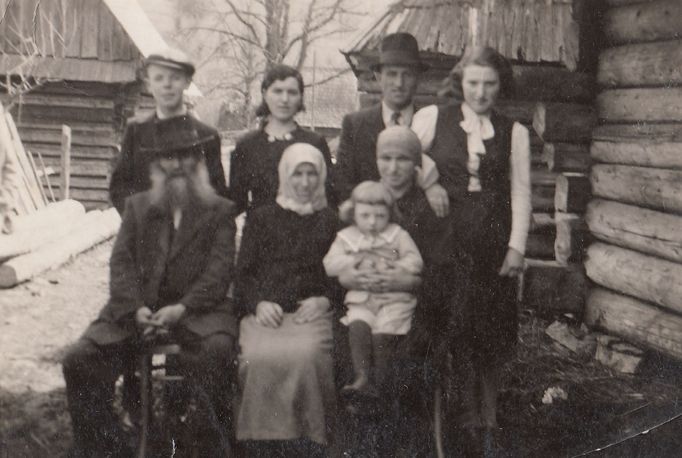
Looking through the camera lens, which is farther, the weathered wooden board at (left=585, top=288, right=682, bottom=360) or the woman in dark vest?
the weathered wooden board at (left=585, top=288, right=682, bottom=360)

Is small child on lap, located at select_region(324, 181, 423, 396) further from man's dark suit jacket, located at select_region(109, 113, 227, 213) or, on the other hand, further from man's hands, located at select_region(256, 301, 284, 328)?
man's dark suit jacket, located at select_region(109, 113, 227, 213)

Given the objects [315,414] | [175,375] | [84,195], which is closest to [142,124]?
[175,375]

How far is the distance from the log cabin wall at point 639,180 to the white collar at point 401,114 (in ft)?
4.76

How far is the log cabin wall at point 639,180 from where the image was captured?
3.78m

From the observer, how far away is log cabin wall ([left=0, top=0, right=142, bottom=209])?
338 centimetres

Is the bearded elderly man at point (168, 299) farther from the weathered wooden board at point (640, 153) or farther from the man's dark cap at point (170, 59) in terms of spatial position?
the weathered wooden board at point (640, 153)

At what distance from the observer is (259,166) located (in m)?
3.21

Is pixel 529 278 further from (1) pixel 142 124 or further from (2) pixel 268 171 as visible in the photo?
(1) pixel 142 124

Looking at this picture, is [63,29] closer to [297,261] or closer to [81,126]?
[297,261]

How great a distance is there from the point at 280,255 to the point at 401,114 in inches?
36.3

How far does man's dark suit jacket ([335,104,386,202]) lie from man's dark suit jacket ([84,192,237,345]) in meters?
0.61

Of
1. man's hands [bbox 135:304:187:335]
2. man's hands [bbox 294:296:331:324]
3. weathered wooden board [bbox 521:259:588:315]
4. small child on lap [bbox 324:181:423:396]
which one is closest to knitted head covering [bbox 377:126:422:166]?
small child on lap [bbox 324:181:423:396]

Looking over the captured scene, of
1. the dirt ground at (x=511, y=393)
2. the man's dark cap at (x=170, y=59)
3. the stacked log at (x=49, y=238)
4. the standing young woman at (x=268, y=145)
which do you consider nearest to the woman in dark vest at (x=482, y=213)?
the dirt ground at (x=511, y=393)

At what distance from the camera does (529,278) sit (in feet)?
14.9
